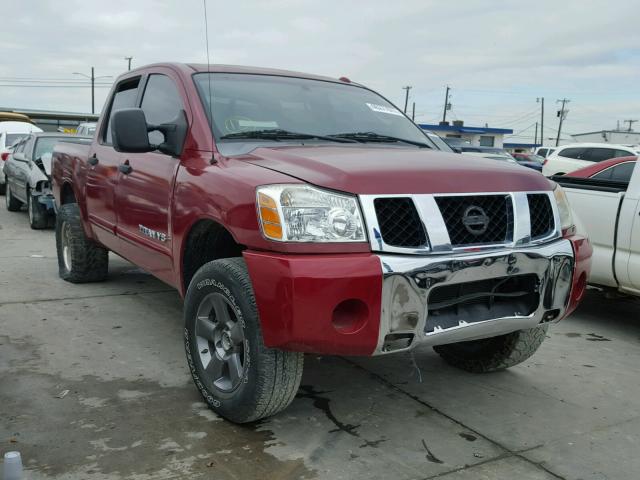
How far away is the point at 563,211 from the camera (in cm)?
354

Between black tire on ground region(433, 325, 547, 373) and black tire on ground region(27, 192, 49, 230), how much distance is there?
7.85 meters

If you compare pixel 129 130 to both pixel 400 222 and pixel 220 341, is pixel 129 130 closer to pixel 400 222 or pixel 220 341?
pixel 220 341

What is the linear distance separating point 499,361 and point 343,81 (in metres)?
2.27

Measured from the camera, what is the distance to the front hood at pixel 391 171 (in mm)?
2918

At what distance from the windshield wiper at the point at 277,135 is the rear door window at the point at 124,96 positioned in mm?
1569

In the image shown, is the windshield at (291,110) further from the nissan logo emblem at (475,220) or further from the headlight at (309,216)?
the nissan logo emblem at (475,220)

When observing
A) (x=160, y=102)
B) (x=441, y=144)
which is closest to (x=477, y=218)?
(x=441, y=144)

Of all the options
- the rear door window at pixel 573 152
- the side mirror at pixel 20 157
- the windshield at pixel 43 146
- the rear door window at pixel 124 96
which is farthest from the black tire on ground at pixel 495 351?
the rear door window at pixel 573 152

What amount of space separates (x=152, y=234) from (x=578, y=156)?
15810 millimetres

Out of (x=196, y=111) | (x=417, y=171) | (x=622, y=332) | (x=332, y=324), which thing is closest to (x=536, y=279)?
(x=417, y=171)

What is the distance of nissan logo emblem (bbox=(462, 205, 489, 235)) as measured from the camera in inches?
119

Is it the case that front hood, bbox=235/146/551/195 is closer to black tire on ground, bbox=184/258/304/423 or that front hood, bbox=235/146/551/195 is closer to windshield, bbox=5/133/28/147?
black tire on ground, bbox=184/258/304/423

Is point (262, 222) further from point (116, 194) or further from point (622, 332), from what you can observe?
point (622, 332)

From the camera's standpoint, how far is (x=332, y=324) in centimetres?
278
